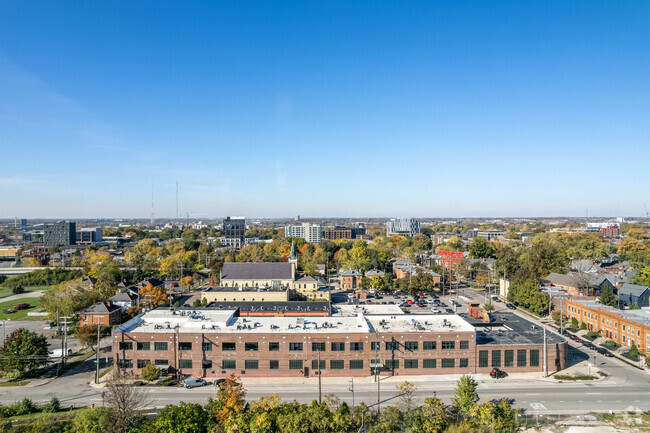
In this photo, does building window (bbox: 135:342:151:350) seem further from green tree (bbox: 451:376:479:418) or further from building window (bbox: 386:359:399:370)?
green tree (bbox: 451:376:479:418)

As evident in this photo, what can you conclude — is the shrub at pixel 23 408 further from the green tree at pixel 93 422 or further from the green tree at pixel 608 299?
the green tree at pixel 608 299

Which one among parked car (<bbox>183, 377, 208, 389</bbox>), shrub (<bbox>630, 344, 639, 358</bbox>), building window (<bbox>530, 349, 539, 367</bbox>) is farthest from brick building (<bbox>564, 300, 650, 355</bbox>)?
parked car (<bbox>183, 377, 208, 389</bbox>)

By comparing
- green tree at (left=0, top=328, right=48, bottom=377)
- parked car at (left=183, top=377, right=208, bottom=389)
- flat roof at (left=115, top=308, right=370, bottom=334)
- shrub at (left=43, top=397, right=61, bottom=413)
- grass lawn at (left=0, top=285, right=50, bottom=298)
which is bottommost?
grass lawn at (left=0, top=285, right=50, bottom=298)

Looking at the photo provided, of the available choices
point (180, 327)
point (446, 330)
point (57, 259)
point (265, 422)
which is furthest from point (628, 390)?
point (57, 259)

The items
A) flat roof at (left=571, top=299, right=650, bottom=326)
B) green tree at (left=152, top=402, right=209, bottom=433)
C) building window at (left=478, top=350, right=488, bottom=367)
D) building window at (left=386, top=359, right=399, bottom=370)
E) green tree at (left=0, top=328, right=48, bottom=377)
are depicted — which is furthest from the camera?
flat roof at (left=571, top=299, right=650, bottom=326)

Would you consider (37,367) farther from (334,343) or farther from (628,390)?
(628,390)

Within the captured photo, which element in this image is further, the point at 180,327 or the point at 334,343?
the point at 180,327

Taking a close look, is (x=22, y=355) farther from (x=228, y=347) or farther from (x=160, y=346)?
(x=228, y=347)
